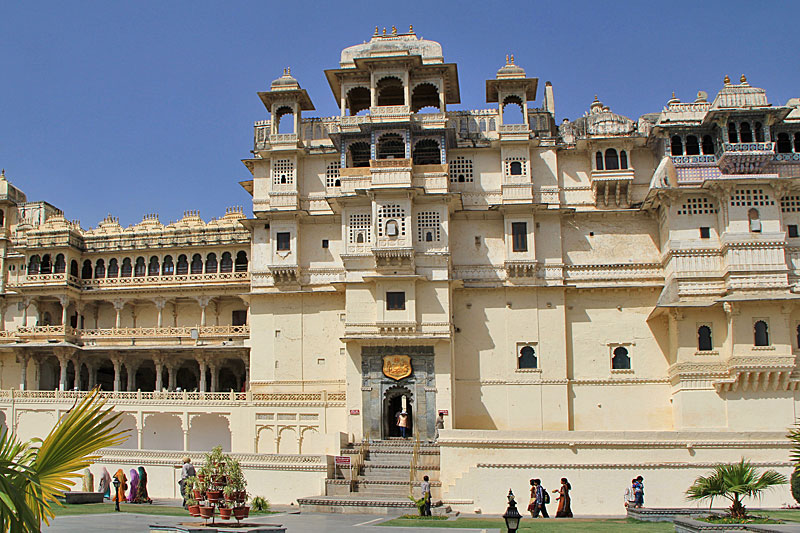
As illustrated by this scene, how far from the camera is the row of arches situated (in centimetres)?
4378

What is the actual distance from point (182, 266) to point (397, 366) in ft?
49.7

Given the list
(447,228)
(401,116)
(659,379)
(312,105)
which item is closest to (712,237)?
(659,379)

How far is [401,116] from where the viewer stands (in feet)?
124

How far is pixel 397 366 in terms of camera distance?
35406mm

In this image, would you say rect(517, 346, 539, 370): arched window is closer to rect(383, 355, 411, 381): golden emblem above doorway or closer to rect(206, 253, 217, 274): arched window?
rect(383, 355, 411, 381): golden emblem above doorway

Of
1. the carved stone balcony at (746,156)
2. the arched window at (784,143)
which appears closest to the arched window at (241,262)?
the carved stone balcony at (746,156)

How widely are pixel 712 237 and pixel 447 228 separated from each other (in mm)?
11420

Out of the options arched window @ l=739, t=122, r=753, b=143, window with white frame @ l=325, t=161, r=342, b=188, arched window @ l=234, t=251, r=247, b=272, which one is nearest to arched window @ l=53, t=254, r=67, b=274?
arched window @ l=234, t=251, r=247, b=272

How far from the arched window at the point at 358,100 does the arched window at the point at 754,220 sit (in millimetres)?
18264

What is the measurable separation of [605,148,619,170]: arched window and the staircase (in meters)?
15.3

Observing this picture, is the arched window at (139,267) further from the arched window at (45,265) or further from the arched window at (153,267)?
the arched window at (45,265)

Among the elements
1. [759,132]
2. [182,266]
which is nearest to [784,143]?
[759,132]

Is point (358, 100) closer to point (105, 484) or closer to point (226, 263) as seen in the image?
point (226, 263)

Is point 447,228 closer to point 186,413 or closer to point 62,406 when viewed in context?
point 186,413
